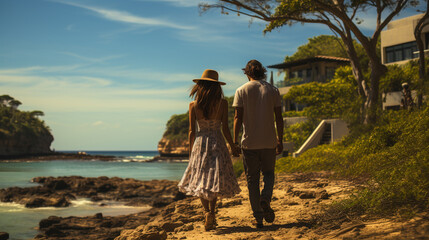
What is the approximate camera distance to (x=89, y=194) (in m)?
24.8

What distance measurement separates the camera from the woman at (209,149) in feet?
17.4

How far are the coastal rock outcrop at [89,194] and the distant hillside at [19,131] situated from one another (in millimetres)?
63493

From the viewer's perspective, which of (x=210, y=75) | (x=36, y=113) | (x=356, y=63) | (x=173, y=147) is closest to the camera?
(x=210, y=75)

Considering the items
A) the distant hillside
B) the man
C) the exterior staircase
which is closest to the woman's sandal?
the man

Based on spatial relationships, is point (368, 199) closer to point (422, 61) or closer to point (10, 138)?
point (422, 61)

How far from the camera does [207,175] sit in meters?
5.35

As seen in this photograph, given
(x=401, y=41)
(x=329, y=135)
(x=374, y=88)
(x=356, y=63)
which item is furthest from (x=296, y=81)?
(x=374, y=88)

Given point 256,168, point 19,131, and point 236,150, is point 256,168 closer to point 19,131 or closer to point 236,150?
point 236,150

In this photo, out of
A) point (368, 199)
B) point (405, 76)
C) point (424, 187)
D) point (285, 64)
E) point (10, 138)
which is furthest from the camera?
point (10, 138)

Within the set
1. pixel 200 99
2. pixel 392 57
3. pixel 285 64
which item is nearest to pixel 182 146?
pixel 285 64

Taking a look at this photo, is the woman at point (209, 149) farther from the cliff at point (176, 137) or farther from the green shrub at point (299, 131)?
the cliff at point (176, 137)

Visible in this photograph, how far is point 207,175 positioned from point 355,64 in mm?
13860

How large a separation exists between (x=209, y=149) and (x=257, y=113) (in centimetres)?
83

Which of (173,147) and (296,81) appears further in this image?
(173,147)
